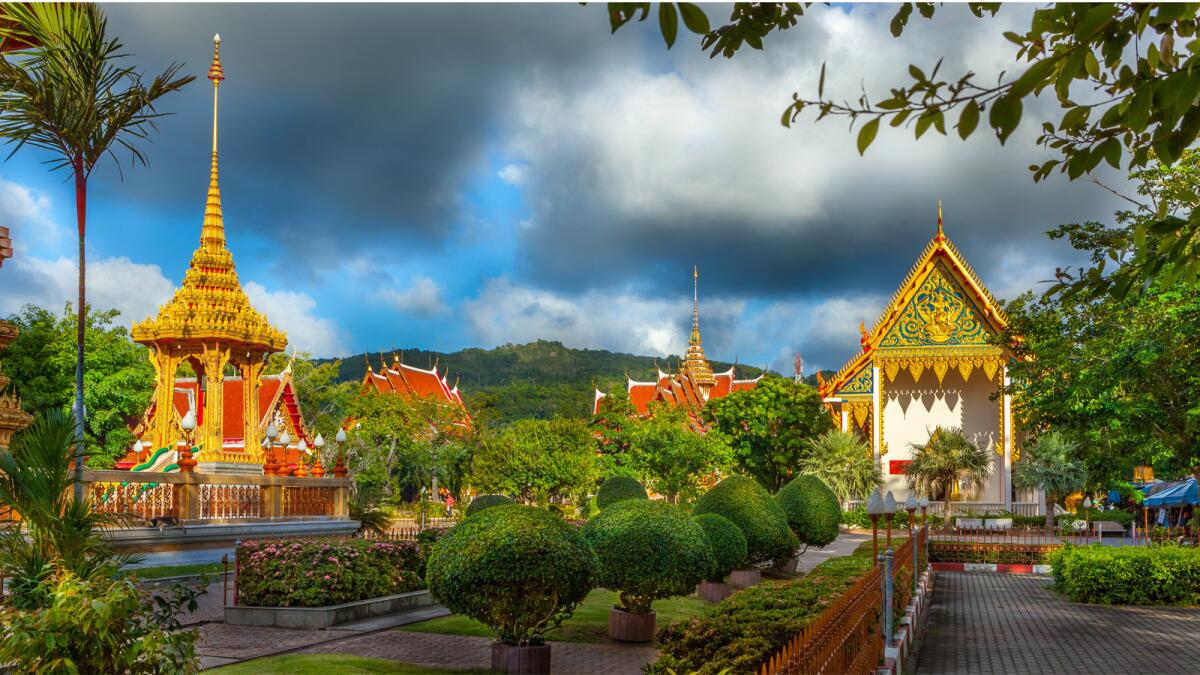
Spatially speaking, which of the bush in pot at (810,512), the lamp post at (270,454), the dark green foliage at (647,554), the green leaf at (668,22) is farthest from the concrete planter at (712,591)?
the green leaf at (668,22)

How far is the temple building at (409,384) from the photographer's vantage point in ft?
166

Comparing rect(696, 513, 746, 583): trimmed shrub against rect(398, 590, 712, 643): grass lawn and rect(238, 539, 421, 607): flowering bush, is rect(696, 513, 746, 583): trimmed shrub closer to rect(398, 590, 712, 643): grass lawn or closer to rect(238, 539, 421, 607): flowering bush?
rect(398, 590, 712, 643): grass lawn

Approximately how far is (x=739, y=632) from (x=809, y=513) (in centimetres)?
1656

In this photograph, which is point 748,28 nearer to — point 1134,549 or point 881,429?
point 1134,549

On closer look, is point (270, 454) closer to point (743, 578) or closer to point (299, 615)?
point (299, 615)

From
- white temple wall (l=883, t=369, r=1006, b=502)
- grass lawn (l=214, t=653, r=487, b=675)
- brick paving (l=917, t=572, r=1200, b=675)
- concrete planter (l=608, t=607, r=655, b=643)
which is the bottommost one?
brick paving (l=917, t=572, r=1200, b=675)

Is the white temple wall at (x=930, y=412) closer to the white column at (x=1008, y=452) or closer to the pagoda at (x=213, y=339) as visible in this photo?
the white column at (x=1008, y=452)

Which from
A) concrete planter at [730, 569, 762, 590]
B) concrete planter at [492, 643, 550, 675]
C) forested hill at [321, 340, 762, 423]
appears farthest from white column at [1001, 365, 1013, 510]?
forested hill at [321, 340, 762, 423]

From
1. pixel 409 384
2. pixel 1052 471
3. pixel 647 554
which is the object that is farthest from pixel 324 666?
pixel 409 384

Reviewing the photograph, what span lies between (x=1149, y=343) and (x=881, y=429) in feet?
93.1

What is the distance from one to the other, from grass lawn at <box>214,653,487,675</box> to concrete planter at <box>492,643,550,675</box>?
0.44 m

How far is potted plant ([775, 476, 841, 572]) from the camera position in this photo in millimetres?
24172

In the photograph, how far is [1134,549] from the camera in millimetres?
20562

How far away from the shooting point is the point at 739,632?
27.2 ft
